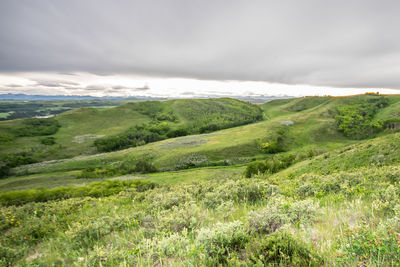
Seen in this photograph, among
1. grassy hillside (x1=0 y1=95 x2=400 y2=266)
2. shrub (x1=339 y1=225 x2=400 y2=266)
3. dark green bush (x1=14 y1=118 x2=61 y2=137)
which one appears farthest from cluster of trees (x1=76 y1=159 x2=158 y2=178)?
dark green bush (x1=14 y1=118 x2=61 y2=137)

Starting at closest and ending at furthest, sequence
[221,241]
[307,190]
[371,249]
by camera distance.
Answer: [371,249]
[221,241]
[307,190]

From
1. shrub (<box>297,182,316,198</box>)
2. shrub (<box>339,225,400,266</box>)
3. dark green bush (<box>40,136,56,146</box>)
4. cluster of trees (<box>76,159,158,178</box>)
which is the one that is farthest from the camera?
dark green bush (<box>40,136,56,146</box>)

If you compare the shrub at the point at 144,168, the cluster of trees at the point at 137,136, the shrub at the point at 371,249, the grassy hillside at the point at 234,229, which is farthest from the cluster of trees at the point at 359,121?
the shrub at the point at 371,249

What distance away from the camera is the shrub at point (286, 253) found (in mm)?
2723

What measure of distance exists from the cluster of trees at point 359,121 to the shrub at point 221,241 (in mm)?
124819

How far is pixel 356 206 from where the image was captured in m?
4.77

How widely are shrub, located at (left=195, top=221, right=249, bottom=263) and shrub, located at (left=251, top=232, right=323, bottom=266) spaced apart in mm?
542

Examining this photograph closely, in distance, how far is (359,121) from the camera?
367 ft

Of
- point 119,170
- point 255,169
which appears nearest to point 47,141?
point 119,170

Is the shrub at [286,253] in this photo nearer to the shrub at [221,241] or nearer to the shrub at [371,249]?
the shrub at [371,249]

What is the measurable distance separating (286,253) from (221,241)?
116 cm

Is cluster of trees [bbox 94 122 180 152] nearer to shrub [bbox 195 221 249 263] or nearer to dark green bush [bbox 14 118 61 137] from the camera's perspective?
dark green bush [bbox 14 118 61 137]

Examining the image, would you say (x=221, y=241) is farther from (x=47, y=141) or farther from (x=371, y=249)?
(x=47, y=141)

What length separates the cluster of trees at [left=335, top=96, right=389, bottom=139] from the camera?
98.6 metres
